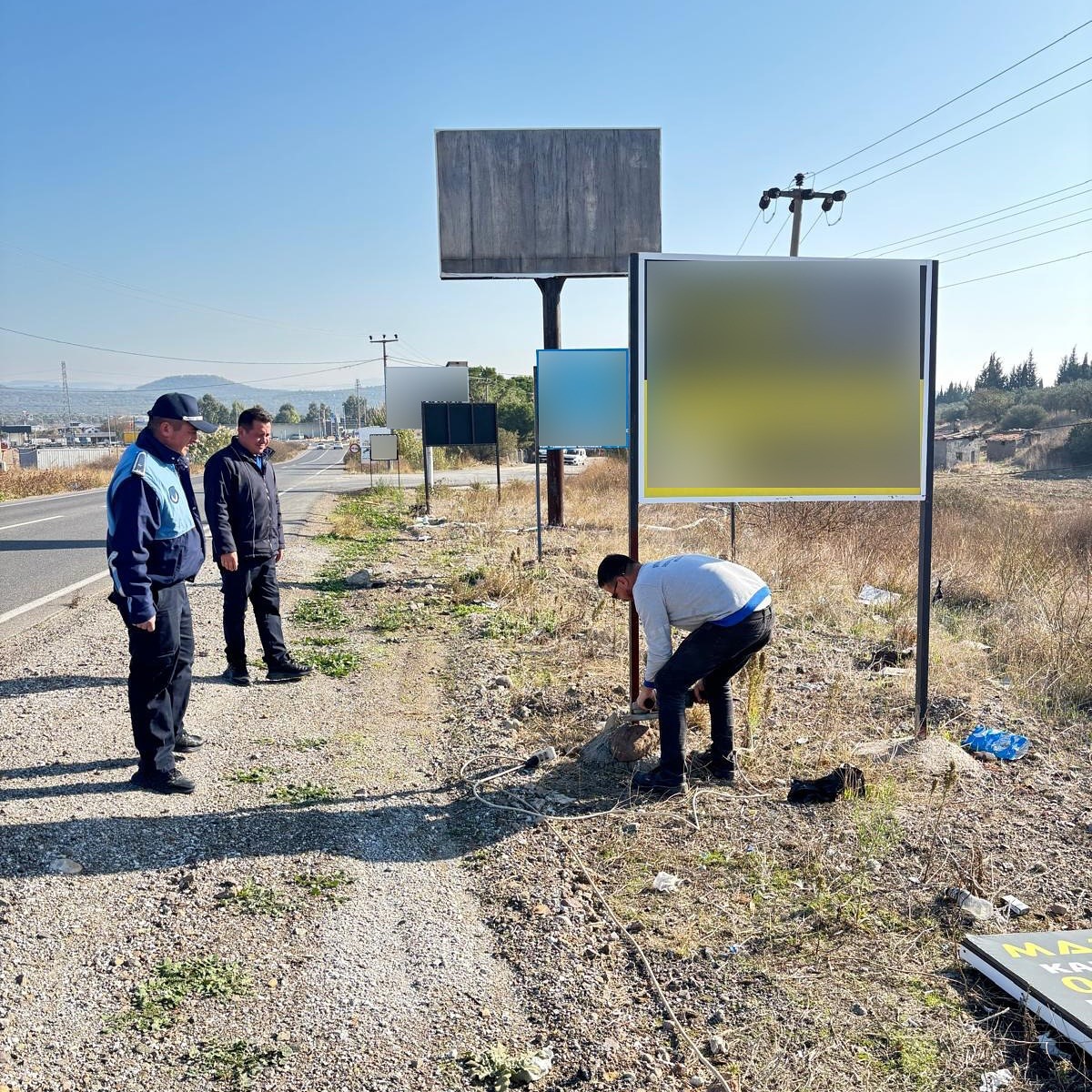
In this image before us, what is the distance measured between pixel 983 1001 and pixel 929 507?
3.16 m

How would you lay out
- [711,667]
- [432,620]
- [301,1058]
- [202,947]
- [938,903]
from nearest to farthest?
[301,1058], [202,947], [938,903], [711,667], [432,620]

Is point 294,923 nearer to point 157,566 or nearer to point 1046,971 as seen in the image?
point 157,566

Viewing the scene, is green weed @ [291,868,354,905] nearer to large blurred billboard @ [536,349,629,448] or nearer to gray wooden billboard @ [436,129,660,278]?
large blurred billboard @ [536,349,629,448]

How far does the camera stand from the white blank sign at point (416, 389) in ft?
67.5

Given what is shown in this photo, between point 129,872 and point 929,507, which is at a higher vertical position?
point 929,507

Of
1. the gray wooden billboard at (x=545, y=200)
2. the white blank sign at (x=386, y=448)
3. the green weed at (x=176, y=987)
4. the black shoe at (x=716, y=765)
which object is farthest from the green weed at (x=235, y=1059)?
the white blank sign at (x=386, y=448)

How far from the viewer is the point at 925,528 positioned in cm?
526

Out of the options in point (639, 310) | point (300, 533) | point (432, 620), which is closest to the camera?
point (639, 310)

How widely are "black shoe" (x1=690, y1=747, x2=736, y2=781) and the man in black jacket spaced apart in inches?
125

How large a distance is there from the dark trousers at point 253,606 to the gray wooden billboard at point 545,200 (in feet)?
24.3

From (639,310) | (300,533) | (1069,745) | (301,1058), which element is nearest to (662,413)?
(639,310)

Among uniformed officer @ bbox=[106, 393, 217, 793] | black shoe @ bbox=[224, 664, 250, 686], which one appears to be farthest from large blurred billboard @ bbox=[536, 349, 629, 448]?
uniformed officer @ bbox=[106, 393, 217, 793]

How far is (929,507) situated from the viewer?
211 inches

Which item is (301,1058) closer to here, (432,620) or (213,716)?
(213,716)
